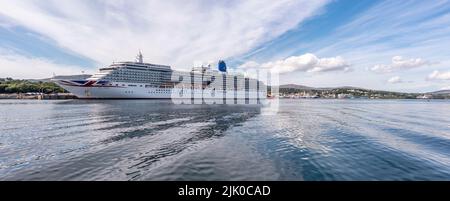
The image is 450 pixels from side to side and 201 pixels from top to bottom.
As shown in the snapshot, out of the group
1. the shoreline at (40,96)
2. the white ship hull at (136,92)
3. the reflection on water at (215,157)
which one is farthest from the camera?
the shoreline at (40,96)

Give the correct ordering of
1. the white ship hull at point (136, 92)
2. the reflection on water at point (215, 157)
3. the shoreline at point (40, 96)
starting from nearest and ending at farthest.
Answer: the reflection on water at point (215, 157), the white ship hull at point (136, 92), the shoreline at point (40, 96)

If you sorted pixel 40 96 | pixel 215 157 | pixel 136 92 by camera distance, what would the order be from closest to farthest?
pixel 215 157 < pixel 136 92 < pixel 40 96

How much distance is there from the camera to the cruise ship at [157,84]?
88375mm

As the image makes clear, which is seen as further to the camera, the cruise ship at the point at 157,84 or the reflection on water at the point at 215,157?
the cruise ship at the point at 157,84

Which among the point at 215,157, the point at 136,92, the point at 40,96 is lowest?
the point at 215,157

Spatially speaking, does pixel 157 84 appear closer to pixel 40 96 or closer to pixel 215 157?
pixel 40 96

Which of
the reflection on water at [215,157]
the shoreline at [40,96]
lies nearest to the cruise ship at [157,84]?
the shoreline at [40,96]

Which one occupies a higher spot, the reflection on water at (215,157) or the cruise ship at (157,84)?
the cruise ship at (157,84)

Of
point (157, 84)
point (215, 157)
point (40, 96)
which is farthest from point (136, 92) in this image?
point (215, 157)

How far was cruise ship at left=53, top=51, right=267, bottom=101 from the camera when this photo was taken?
290ft

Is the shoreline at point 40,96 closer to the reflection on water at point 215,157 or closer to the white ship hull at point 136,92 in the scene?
the white ship hull at point 136,92

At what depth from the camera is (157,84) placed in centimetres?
10412

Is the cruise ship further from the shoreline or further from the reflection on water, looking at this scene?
the reflection on water
